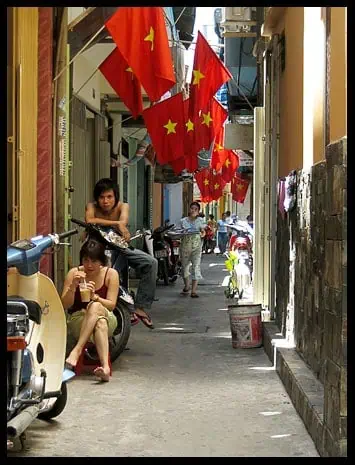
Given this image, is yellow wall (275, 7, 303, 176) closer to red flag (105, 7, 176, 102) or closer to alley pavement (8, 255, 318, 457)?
red flag (105, 7, 176, 102)

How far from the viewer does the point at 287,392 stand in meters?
6.63

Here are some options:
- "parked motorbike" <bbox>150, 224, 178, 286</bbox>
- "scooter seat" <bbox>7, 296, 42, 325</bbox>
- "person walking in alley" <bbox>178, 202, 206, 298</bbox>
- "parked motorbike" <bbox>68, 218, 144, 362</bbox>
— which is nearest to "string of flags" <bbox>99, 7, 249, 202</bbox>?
"person walking in alley" <bbox>178, 202, 206, 298</bbox>

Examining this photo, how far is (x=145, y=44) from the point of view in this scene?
27.3 feet

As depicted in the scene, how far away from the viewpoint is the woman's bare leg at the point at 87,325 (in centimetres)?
676

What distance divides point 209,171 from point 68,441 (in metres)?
20.4

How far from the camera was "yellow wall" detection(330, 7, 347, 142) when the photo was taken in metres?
4.47

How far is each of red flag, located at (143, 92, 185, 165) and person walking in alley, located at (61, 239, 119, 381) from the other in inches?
216

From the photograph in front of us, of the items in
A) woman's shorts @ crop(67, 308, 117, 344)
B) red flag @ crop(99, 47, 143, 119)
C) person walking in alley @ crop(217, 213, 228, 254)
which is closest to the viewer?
woman's shorts @ crop(67, 308, 117, 344)

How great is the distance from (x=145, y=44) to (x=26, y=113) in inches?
65.0

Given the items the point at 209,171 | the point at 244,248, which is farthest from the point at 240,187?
the point at 244,248

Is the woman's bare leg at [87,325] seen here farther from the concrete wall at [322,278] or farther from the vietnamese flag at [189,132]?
the vietnamese flag at [189,132]

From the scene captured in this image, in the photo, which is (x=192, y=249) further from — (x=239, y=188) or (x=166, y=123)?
(x=239, y=188)

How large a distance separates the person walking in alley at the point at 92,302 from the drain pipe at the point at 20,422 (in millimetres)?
1899

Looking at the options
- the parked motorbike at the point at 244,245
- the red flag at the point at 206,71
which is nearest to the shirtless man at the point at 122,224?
the red flag at the point at 206,71
